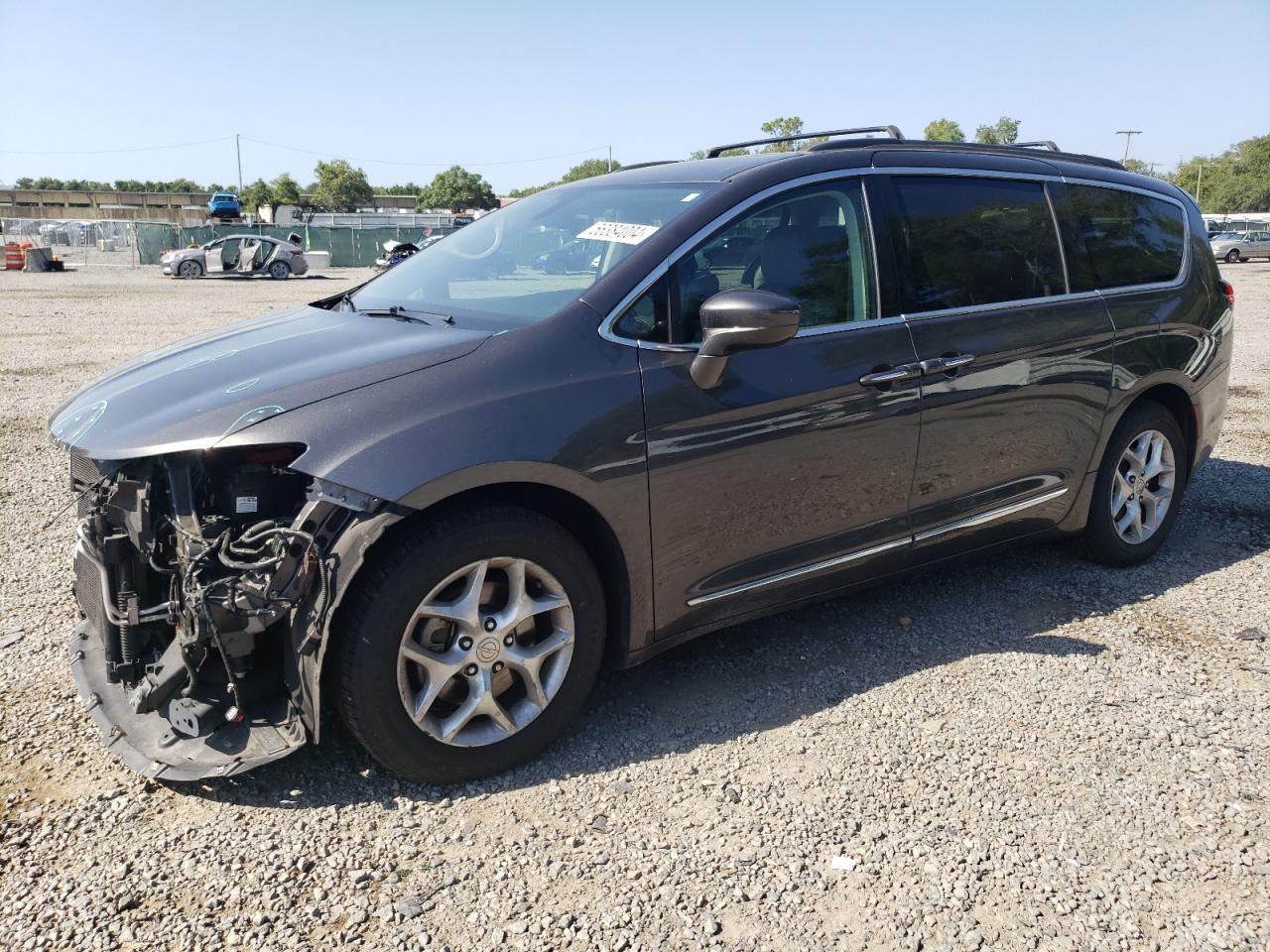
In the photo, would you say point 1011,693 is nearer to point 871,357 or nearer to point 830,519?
point 830,519

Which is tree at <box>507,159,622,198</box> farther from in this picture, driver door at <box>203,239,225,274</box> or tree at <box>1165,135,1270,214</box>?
tree at <box>1165,135,1270,214</box>

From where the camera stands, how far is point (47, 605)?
425 cm

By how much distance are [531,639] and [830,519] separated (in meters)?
1.21

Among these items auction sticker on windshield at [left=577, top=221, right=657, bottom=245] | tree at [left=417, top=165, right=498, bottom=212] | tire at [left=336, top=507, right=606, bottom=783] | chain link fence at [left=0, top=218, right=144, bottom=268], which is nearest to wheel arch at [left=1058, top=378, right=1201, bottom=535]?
auction sticker on windshield at [left=577, top=221, right=657, bottom=245]

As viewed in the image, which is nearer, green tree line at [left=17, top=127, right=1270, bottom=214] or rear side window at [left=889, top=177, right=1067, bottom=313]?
rear side window at [left=889, top=177, right=1067, bottom=313]

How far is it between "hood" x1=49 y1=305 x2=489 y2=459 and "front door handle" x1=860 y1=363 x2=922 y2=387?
141cm

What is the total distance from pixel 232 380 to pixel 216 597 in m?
0.73

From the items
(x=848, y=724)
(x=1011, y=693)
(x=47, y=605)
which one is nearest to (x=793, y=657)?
(x=848, y=724)

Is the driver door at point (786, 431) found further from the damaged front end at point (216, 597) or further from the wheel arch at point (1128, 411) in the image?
the wheel arch at point (1128, 411)

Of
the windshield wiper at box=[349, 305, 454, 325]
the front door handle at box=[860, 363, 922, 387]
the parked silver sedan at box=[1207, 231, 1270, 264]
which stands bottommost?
the front door handle at box=[860, 363, 922, 387]

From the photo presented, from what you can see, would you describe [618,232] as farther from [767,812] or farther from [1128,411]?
[1128,411]

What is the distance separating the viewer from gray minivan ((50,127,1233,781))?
2.70m

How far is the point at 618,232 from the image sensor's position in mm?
3430

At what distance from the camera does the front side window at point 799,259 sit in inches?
128
